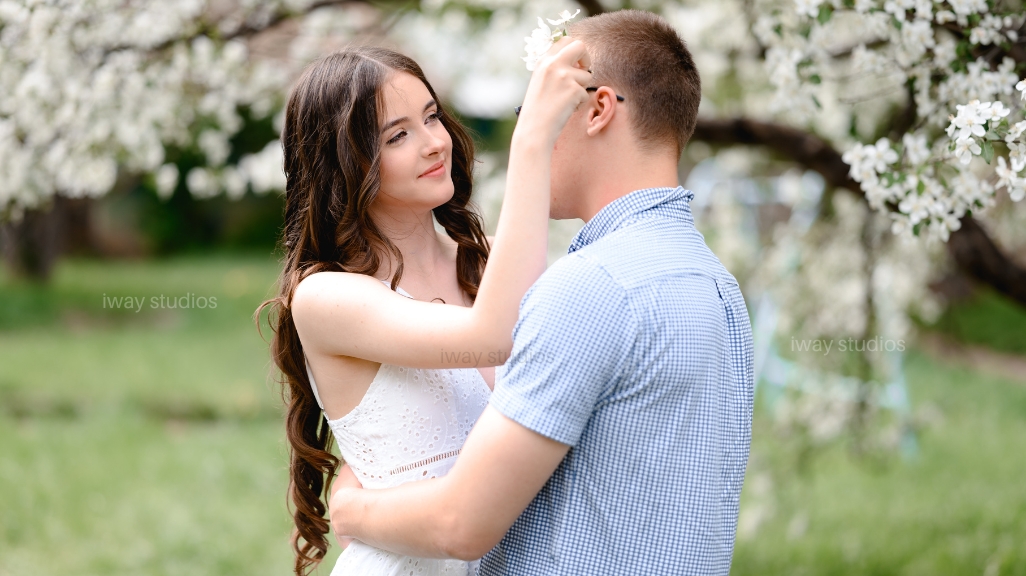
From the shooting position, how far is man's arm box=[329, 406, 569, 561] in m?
1.40

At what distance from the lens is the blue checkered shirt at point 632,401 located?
4.57 feet

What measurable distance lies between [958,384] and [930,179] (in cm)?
747

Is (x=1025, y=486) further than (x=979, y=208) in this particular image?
Yes

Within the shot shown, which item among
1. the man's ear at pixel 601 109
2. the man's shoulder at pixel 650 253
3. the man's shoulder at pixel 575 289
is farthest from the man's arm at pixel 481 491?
the man's ear at pixel 601 109

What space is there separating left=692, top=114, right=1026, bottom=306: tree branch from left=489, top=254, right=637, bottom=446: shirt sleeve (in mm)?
2330

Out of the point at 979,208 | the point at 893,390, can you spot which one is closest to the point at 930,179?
the point at 979,208

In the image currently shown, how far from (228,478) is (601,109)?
5.20m

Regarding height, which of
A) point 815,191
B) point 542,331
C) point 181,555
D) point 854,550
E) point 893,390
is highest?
point 542,331

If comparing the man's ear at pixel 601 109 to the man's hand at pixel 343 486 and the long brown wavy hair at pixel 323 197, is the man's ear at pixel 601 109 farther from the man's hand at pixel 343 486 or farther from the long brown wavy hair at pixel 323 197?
the man's hand at pixel 343 486

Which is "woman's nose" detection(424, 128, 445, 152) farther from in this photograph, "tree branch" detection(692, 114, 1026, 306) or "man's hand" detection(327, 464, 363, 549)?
"tree branch" detection(692, 114, 1026, 306)

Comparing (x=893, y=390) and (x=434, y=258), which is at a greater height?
(x=434, y=258)

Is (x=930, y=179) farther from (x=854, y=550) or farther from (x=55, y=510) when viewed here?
(x=55, y=510)

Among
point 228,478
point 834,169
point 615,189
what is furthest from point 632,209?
point 228,478

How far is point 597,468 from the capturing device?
1472 mm
